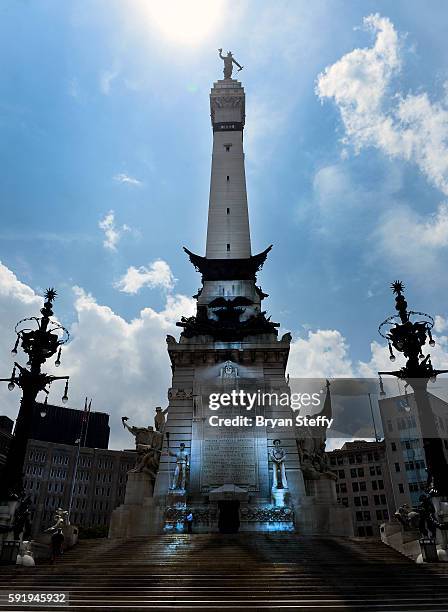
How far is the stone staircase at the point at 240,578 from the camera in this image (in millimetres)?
10891

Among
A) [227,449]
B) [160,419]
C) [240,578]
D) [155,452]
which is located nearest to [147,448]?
[155,452]

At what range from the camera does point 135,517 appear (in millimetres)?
24828

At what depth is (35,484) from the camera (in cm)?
7094

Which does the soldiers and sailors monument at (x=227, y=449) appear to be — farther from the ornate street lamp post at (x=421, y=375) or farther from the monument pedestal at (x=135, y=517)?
the ornate street lamp post at (x=421, y=375)

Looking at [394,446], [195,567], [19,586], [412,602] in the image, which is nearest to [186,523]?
[195,567]

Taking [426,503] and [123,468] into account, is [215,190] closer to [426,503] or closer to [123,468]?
[426,503]

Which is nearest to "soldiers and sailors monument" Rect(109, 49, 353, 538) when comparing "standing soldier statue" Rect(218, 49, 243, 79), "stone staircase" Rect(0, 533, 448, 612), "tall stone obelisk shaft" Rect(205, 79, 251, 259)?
"tall stone obelisk shaft" Rect(205, 79, 251, 259)

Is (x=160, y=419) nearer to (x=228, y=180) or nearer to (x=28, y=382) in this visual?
(x=28, y=382)

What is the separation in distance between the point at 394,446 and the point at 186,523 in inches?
1853

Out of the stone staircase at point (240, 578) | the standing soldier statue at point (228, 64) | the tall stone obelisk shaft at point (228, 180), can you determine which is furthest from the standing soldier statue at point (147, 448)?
the standing soldier statue at point (228, 64)

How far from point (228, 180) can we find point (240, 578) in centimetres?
3790

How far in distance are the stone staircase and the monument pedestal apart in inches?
213

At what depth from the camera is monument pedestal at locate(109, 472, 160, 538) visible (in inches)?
956

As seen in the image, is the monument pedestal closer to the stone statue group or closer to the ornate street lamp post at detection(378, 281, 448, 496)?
the stone statue group
